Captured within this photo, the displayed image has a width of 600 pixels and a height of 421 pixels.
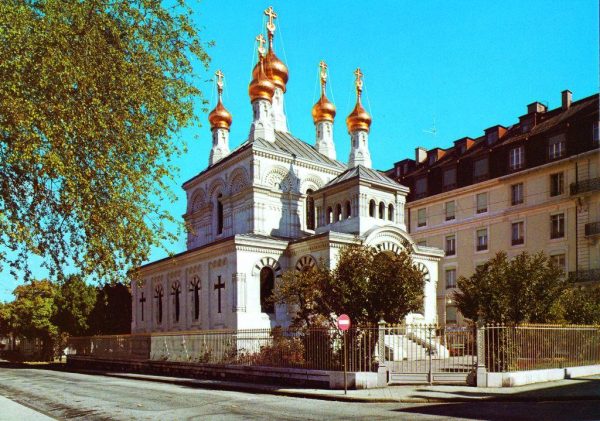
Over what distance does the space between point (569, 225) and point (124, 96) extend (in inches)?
1278

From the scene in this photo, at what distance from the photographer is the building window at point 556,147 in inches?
1469

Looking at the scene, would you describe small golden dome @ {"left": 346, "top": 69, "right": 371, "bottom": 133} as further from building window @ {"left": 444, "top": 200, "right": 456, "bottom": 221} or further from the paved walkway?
the paved walkway

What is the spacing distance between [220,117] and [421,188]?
17.7m

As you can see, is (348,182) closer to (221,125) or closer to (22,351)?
(221,125)

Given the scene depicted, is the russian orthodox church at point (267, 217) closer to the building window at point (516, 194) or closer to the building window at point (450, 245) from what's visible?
the building window at point (516, 194)

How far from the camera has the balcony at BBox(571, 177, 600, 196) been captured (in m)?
34.8

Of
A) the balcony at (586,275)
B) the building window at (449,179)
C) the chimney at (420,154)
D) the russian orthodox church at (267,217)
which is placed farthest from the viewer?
the chimney at (420,154)

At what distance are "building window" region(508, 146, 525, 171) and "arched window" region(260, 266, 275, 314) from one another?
1996 cm

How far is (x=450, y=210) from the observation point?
45156 millimetres

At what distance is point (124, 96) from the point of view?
1220cm

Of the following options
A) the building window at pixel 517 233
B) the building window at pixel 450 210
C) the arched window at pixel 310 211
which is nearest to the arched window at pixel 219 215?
→ the arched window at pixel 310 211

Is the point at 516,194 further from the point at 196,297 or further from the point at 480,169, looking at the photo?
the point at 196,297

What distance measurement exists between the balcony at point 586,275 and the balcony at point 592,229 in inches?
86.9

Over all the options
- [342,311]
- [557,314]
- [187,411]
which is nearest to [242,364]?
[342,311]
